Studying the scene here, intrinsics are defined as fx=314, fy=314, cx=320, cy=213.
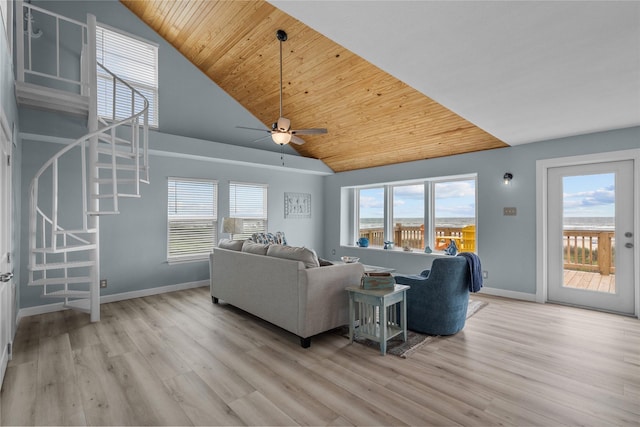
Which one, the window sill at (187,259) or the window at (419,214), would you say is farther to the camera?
the window at (419,214)

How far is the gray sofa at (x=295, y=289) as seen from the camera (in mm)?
3113

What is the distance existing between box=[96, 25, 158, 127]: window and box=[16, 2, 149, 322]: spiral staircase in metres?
0.05

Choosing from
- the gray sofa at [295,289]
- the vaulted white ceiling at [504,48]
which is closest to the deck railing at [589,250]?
the vaulted white ceiling at [504,48]

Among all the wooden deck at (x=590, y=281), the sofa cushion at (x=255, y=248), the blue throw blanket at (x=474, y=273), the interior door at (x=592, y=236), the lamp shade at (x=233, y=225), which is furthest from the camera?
the lamp shade at (x=233, y=225)

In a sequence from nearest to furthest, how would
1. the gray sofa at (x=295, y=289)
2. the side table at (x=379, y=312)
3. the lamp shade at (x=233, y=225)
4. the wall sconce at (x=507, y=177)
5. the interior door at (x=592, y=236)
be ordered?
the side table at (x=379, y=312), the gray sofa at (x=295, y=289), the interior door at (x=592, y=236), the wall sconce at (x=507, y=177), the lamp shade at (x=233, y=225)

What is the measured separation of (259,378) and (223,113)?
16.8 ft

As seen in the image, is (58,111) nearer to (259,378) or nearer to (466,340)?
(259,378)

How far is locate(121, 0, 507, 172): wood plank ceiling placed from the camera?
434cm

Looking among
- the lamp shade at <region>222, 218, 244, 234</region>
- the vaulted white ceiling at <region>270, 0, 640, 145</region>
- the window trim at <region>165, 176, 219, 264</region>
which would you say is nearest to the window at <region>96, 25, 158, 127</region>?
the window trim at <region>165, 176, 219, 264</region>

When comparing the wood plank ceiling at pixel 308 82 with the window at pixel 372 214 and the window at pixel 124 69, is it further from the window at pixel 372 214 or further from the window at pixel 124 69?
the window at pixel 372 214

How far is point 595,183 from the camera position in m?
Answer: 4.39

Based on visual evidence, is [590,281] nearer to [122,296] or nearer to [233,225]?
[233,225]

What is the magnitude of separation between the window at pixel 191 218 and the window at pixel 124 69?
4.00 feet

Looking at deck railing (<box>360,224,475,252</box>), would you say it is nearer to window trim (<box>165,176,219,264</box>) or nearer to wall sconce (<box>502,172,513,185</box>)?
wall sconce (<box>502,172,513,185</box>)
